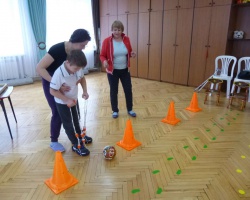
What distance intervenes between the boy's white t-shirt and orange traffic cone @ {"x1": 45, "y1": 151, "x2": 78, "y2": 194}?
48 cm

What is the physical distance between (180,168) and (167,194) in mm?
357

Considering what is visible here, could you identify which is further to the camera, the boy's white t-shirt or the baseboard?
the baseboard

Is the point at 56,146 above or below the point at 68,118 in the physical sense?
below

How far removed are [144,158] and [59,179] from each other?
31.2 inches

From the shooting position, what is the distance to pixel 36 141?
2.38 m

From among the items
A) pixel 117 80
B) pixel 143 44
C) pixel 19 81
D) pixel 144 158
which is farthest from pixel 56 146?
pixel 143 44

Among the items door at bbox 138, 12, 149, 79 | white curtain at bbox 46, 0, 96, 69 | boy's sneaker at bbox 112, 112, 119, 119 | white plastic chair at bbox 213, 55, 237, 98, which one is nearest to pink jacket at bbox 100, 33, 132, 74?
boy's sneaker at bbox 112, 112, 119, 119

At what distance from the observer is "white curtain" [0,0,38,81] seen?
450cm

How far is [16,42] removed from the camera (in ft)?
15.5

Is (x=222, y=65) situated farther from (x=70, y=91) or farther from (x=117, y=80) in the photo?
(x=70, y=91)

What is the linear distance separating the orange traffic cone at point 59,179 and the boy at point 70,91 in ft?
1.17

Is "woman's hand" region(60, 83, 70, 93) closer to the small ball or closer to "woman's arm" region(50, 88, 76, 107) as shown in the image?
"woman's arm" region(50, 88, 76, 107)

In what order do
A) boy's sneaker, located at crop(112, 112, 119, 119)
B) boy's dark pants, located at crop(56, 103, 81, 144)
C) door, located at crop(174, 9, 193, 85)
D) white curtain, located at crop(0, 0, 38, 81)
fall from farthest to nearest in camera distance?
1. white curtain, located at crop(0, 0, 38, 81)
2. door, located at crop(174, 9, 193, 85)
3. boy's sneaker, located at crop(112, 112, 119, 119)
4. boy's dark pants, located at crop(56, 103, 81, 144)

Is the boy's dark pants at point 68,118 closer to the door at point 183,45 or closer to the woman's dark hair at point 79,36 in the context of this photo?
the woman's dark hair at point 79,36
